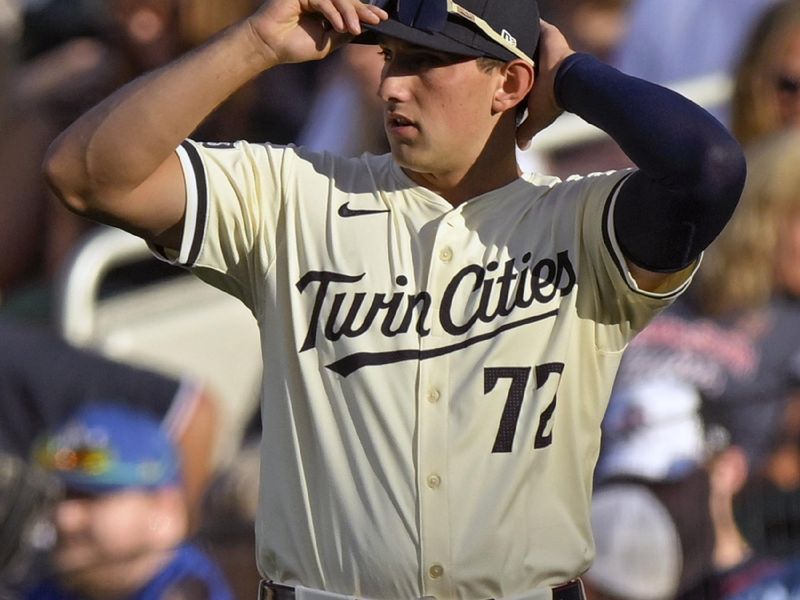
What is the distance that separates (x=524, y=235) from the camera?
9.75ft

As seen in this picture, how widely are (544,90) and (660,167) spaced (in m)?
0.38

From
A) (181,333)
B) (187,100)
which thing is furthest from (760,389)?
(187,100)

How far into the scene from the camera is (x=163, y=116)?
2.76 meters

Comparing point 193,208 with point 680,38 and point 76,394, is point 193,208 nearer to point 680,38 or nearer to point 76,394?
point 76,394

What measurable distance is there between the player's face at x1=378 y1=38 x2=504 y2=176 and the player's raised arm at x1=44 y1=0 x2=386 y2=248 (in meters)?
0.13

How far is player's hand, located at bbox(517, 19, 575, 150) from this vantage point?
3014 millimetres

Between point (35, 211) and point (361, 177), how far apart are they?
3.42 m

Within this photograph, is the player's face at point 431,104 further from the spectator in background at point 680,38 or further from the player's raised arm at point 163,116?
the spectator in background at point 680,38

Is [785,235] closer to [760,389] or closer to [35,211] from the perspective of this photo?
[760,389]

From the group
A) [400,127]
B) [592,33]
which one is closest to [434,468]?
[400,127]

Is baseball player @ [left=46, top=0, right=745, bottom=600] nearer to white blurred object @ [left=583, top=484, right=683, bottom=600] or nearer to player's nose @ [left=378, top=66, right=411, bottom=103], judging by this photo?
player's nose @ [left=378, top=66, right=411, bottom=103]

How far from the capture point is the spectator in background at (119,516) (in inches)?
201

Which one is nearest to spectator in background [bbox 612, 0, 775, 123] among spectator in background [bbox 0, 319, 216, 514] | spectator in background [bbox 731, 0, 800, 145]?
spectator in background [bbox 731, 0, 800, 145]

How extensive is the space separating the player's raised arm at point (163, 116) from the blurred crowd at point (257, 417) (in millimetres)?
2483
